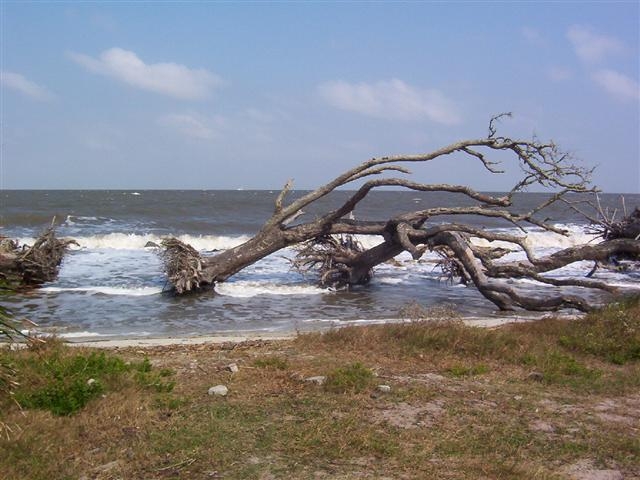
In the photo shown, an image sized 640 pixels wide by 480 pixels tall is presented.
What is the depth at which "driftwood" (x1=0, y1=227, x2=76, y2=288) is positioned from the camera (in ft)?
46.5

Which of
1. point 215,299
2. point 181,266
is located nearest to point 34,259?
point 181,266

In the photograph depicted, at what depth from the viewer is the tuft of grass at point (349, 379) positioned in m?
5.65

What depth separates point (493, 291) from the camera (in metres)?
12.0

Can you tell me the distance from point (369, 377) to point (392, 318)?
5365mm

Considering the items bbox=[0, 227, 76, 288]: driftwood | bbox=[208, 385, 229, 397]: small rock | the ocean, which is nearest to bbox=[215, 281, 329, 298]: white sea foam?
the ocean

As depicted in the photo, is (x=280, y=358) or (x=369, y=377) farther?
(x=280, y=358)

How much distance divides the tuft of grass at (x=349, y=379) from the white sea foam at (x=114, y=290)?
8.61 meters

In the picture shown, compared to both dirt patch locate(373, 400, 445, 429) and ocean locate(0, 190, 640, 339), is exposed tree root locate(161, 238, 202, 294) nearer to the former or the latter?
ocean locate(0, 190, 640, 339)

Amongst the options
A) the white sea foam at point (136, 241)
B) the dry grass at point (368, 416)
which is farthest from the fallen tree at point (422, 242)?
the white sea foam at point (136, 241)

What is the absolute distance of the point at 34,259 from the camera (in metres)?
14.3

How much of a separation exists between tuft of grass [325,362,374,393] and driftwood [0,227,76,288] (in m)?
10.4

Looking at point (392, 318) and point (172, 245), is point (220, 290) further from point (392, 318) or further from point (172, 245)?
point (392, 318)

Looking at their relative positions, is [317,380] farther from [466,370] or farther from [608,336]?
[608,336]

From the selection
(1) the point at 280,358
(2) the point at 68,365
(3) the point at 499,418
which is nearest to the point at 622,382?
(3) the point at 499,418
